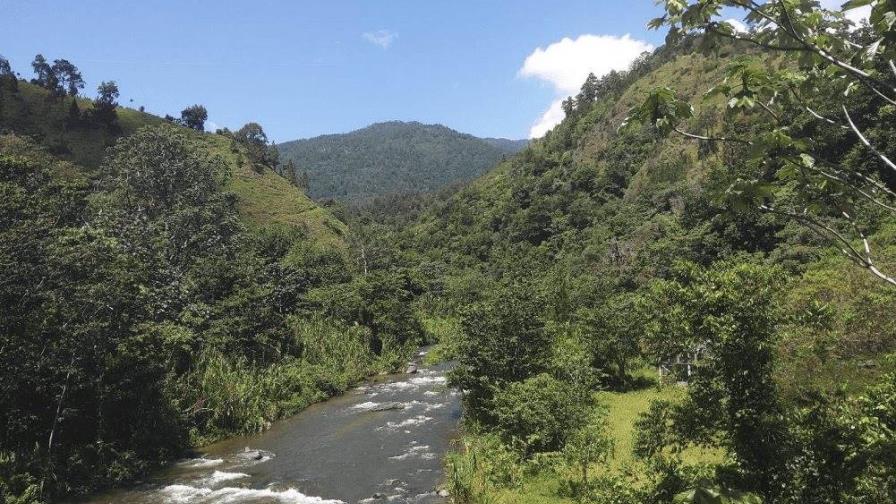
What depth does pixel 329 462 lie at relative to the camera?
1056 inches

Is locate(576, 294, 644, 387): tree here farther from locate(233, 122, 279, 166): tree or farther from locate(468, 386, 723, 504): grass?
locate(233, 122, 279, 166): tree

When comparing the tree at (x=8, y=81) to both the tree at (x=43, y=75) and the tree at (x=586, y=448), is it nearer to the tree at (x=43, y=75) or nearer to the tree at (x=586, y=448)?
the tree at (x=43, y=75)

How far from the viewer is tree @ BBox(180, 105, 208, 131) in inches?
5335

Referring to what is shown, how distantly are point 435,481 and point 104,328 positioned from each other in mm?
16740

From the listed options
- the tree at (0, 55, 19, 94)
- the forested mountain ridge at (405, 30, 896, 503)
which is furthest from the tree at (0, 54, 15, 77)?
the forested mountain ridge at (405, 30, 896, 503)

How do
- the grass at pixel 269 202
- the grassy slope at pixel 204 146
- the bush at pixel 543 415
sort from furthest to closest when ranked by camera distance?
the grass at pixel 269 202 → the grassy slope at pixel 204 146 → the bush at pixel 543 415

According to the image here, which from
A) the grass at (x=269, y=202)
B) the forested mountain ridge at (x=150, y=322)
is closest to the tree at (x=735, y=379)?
the forested mountain ridge at (x=150, y=322)

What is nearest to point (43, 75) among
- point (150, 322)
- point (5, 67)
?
point (5, 67)

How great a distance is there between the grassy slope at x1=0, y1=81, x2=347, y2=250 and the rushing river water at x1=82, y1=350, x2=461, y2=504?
231 feet

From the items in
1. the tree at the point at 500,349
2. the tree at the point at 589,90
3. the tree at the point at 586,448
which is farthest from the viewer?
the tree at the point at 589,90

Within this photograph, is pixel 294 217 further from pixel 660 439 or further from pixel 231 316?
pixel 660 439

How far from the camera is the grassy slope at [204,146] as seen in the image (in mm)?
94812

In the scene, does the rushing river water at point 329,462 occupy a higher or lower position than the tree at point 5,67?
lower

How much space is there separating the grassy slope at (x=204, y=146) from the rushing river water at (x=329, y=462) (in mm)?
70403
